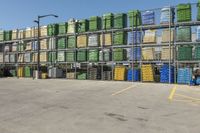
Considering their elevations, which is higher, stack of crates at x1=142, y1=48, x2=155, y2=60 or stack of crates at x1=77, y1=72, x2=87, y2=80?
stack of crates at x1=142, y1=48, x2=155, y2=60

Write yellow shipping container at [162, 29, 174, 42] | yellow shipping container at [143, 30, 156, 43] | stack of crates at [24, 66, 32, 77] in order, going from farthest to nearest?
stack of crates at [24, 66, 32, 77] → yellow shipping container at [143, 30, 156, 43] → yellow shipping container at [162, 29, 174, 42]

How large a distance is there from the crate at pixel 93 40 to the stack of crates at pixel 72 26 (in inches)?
109

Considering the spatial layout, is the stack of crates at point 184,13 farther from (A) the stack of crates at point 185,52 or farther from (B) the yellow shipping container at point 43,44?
(B) the yellow shipping container at point 43,44

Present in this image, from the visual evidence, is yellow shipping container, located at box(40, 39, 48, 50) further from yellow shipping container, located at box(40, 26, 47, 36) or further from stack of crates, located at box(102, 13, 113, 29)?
stack of crates, located at box(102, 13, 113, 29)

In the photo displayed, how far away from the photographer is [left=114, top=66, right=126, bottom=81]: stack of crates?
110 feet

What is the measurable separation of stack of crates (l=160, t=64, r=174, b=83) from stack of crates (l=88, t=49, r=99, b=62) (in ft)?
28.9

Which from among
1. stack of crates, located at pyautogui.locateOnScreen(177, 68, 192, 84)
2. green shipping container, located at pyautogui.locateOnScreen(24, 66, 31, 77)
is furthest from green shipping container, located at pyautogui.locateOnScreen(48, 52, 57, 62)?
stack of crates, located at pyautogui.locateOnScreen(177, 68, 192, 84)

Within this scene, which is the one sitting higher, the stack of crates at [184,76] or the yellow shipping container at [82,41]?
the yellow shipping container at [82,41]

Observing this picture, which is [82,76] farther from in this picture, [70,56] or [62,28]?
[62,28]

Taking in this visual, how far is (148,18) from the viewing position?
3262 centimetres

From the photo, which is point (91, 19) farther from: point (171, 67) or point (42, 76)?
point (171, 67)

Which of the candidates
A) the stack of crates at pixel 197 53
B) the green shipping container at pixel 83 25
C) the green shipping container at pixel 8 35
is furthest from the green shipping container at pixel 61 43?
the stack of crates at pixel 197 53

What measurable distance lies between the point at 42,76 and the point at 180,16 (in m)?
18.7

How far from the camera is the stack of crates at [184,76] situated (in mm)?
28575
